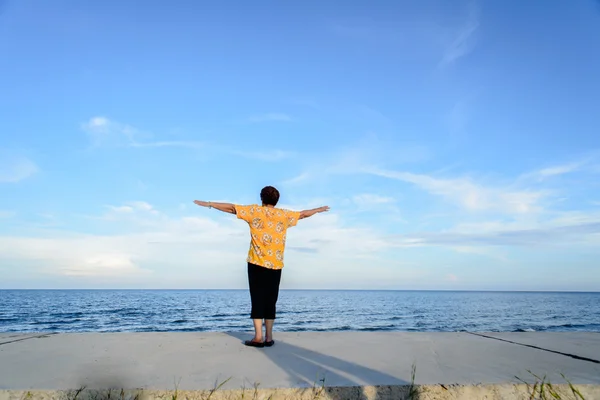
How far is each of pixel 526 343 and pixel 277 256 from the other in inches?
116

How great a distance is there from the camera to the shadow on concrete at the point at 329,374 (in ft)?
8.05

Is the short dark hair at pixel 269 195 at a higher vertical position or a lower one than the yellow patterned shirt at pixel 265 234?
higher

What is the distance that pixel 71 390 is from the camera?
2412 mm

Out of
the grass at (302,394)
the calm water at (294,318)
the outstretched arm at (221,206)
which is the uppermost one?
the outstretched arm at (221,206)

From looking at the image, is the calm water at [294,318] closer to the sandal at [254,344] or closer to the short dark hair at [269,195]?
the sandal at [254,344]

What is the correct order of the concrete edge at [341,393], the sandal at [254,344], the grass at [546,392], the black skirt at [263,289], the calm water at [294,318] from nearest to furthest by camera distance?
the concrete edge at [341,393]
the grass at [546,392]
the sandal at [254,344]
the black skirt at [263,289]
the calm water at [294,318]

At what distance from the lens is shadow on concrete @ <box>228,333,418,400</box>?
2455 mm

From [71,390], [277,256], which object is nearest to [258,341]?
[277,256]

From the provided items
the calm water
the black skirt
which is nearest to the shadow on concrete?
the black skirt

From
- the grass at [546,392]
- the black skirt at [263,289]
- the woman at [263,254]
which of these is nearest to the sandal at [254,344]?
the woman at [263,254]

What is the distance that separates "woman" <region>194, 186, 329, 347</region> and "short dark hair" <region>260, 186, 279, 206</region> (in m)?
0.09

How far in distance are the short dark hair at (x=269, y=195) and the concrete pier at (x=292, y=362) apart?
5.09ft

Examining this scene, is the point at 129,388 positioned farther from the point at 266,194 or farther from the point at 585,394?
the point at 585,394

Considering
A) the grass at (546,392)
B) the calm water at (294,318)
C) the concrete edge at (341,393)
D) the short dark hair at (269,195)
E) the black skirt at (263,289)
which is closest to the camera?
the concrete edge at (341,393)
